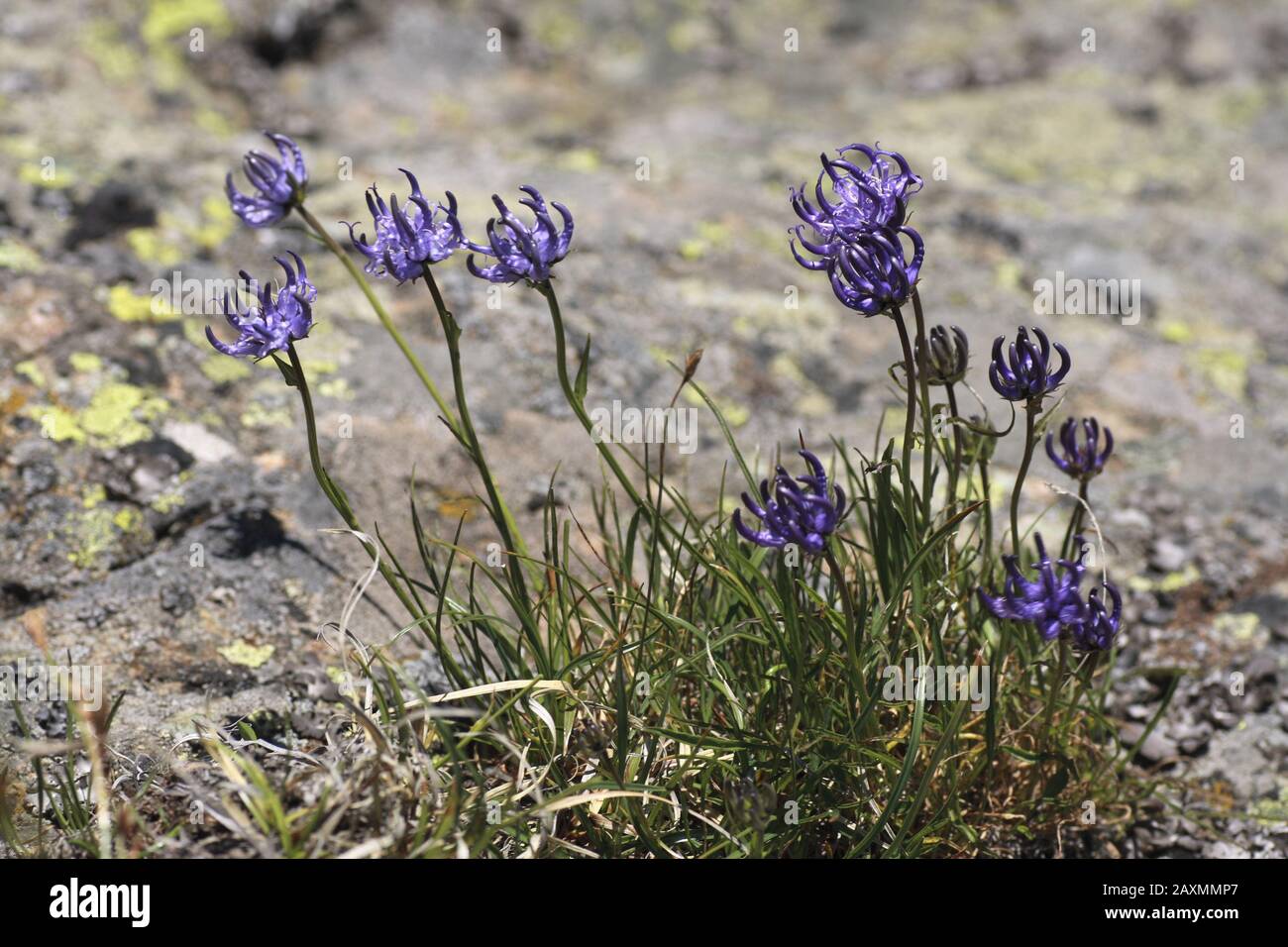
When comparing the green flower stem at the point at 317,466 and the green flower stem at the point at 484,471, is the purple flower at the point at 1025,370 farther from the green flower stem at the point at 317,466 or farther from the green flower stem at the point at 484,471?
the green flower stem at the point at 317,466

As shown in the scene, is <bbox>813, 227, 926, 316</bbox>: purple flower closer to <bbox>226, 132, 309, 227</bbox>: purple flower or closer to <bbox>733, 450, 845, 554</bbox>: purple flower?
<bbox>733, 450, 845, 554</bbox>: purple flower

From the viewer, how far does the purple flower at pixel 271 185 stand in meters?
2.30

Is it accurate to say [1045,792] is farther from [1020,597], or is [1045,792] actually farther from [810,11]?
[810,11]

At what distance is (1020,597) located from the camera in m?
2.45

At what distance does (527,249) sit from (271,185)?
0.53 m

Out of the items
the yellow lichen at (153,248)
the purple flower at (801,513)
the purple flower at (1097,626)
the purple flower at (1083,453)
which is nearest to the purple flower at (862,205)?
the purple flower at (801,513)

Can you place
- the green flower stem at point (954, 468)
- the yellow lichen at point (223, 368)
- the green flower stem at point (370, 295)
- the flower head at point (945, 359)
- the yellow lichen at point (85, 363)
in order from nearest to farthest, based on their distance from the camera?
the green flower stem at point (370, 295) < the flower head at point (945, 359) < the green flower stem at point (954, 468) < the yellow lichen at point (85, 363) < the yellow lichen at point (223, 368)

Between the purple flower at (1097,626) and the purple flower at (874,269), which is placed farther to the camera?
the purple flower at (1097,626)

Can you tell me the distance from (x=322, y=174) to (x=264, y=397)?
1.62 meters

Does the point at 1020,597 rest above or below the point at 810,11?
below

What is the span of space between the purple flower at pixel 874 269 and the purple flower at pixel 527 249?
514mm

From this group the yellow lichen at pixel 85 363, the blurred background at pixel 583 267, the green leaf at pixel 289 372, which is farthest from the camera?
the yellow lichen at pixel 85 363

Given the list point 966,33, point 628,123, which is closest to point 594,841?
point 628,123

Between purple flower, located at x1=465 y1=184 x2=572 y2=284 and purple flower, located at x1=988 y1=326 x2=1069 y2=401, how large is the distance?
94cm
